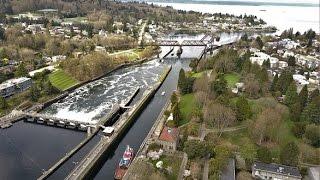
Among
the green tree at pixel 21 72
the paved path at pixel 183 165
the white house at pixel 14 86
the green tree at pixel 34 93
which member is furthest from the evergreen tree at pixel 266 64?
the green tree at pixel 21 72

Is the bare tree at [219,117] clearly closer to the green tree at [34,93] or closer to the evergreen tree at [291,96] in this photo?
the evergreen tree at [291,96]

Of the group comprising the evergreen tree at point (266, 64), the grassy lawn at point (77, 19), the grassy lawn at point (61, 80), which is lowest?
the grassy lawn at point (61, 80)

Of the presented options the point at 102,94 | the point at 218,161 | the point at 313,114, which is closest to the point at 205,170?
the point at 218,161

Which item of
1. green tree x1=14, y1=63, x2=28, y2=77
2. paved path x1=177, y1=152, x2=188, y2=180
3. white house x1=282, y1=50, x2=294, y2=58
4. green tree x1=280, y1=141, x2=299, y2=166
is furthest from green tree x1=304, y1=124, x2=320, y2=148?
green tree x1=14, y1=63, x2=28, y2=77

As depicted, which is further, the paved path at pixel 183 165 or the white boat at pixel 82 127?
the white boat at pixel 82 127

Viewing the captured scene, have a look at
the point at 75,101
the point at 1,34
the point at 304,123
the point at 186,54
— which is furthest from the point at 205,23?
the point at 304,123

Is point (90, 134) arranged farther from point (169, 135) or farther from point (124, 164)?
point (169, 135)

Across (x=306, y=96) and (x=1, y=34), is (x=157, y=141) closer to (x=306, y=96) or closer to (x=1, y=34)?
(x=306, y=96)
